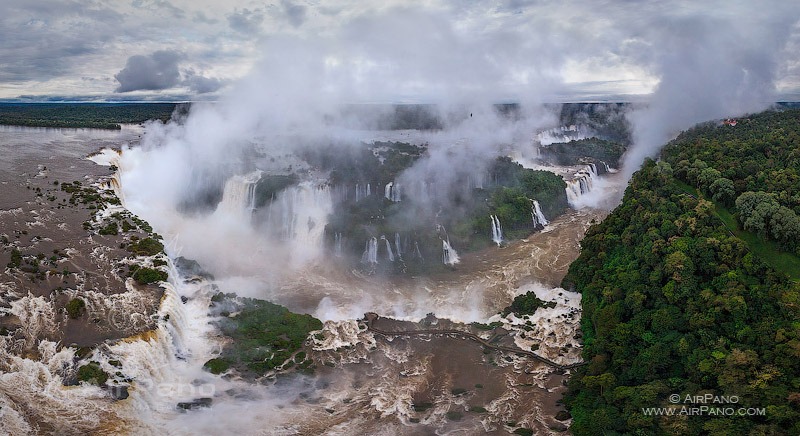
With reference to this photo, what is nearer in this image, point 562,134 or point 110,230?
point 110,230

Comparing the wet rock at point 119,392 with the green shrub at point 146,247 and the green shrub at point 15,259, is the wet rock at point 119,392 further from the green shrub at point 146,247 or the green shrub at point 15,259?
the green shrub at point 146,247

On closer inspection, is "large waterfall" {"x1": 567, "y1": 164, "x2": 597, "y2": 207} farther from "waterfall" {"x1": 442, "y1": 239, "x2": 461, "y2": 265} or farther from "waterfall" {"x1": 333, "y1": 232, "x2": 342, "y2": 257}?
"waterfall" {"x1": 333, "y1": 232, "x2": 342, "y2": 257}

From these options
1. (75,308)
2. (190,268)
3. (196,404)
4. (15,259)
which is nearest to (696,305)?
A: (196,404)

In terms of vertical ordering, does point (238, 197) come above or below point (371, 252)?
above

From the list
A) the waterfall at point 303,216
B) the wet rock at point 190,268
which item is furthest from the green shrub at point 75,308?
the waterfall at point 303,216

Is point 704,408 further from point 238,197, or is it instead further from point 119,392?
point 238,197

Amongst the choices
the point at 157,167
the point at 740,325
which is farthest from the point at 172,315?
the point at 157,167

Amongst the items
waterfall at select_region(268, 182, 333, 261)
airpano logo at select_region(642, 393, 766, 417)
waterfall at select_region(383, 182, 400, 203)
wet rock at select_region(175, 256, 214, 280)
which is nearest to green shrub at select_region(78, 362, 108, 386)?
wet rock at select_region(175, 256, 214, 280)

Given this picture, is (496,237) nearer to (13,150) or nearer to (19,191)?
(19,191)
